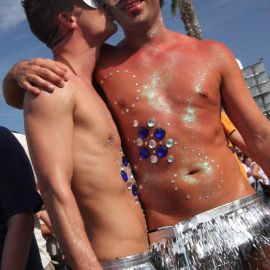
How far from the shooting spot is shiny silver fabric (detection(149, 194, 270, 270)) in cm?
205

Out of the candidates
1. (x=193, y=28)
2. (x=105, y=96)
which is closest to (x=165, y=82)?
(x=105, y=96)

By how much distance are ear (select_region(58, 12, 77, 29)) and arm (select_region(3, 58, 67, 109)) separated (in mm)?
263

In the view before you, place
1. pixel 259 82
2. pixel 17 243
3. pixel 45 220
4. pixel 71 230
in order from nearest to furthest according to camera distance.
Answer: pixel 71 230 → pixel 17 243 → pixel 45 220 → pixel 259 82

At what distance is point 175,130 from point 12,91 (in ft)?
2.53

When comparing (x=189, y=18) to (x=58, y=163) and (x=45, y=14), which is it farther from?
(x=58, y=163)

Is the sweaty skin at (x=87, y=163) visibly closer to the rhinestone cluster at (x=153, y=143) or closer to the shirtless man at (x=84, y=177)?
the shirtless man at (x=84, y=177)

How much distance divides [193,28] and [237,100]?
11.6 m

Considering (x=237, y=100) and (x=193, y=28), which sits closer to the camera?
(x=237, y=100)

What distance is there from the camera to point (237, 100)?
2240mm

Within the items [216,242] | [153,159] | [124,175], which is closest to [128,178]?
[124,175]

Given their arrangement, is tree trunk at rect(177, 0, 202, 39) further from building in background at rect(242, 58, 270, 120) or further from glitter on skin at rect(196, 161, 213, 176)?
glitter on skin at rect(196, 161, 213, 176)

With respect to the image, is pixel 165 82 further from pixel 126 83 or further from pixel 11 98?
pixel 11 98

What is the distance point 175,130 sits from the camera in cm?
218

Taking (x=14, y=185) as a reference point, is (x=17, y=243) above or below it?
below
